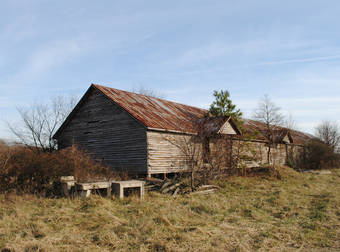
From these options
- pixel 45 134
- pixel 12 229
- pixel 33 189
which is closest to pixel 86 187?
pixel 33 189

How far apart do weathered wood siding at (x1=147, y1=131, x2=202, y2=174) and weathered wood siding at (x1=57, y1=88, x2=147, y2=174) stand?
43cm

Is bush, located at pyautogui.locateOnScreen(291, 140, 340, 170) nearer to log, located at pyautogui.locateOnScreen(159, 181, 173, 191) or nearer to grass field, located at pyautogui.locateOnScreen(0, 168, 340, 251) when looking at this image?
log, located at pyautogui.locateOnScreen(159, 181, 173, 191)

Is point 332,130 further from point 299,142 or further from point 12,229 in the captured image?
point 12,229

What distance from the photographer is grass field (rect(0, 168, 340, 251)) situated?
6270 mm

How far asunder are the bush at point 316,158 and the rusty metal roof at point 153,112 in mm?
17518

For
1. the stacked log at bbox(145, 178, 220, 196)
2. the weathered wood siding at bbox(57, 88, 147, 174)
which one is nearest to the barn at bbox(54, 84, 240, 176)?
the weathered wood siding at bbox(57, 88, 147, 174)

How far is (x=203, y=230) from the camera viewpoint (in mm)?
7180

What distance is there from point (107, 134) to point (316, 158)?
25.7m

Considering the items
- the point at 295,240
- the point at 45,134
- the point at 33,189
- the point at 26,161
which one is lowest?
the point at 295,240

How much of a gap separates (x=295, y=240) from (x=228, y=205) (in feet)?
12.3

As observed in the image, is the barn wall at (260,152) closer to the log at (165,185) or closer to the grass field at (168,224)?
the log at (165,185)

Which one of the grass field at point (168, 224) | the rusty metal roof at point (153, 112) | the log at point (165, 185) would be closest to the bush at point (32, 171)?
the grass field at point (168, 224)

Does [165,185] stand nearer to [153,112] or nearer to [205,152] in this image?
[205,152]

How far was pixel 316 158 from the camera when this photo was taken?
109 ft
